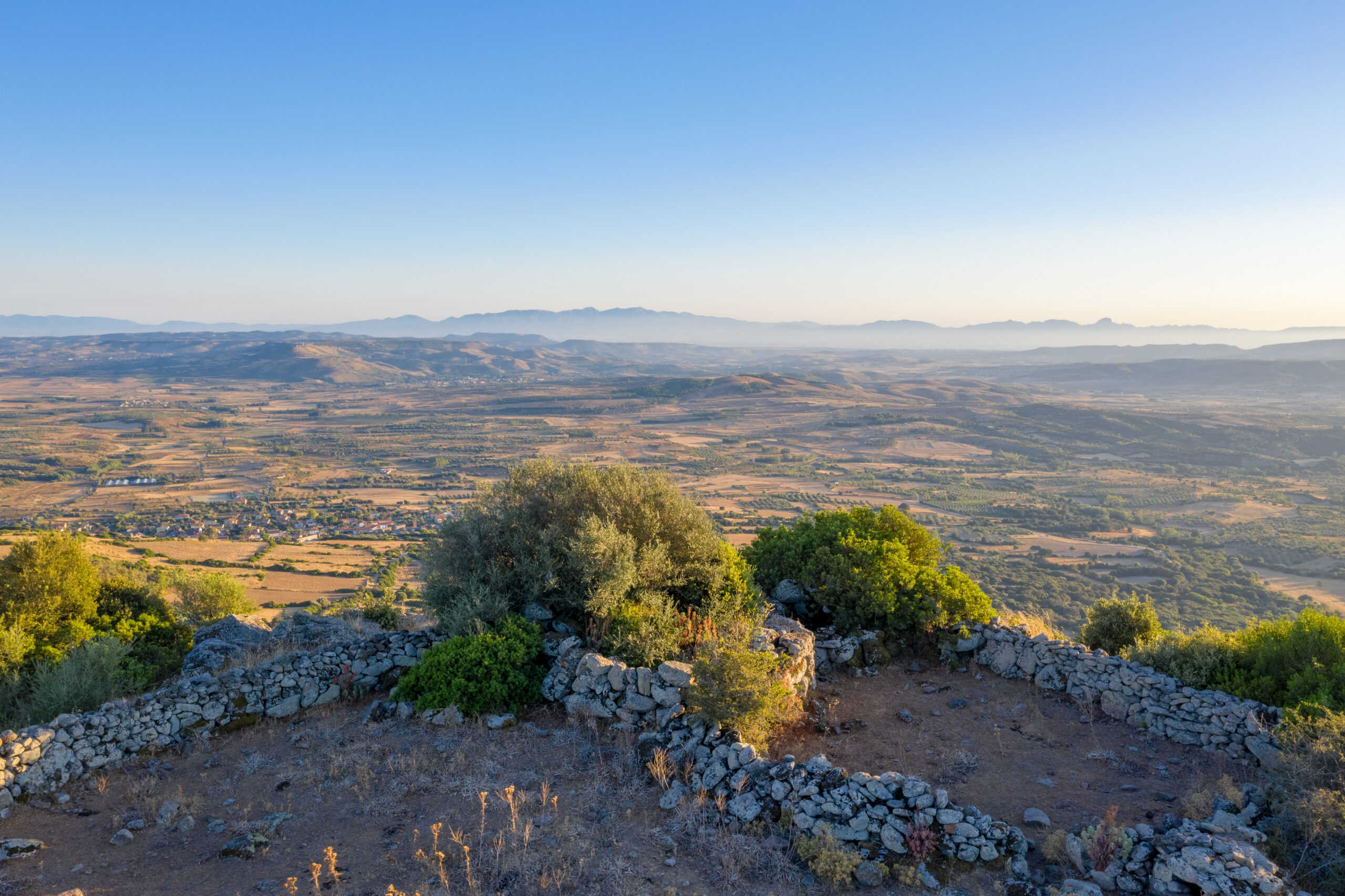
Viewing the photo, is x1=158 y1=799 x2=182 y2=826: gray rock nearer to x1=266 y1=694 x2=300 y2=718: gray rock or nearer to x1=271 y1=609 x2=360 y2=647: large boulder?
x1=266 y1=694 x2=300 y2=718: gray rock

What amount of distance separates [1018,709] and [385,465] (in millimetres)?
127169

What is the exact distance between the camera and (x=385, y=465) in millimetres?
122250

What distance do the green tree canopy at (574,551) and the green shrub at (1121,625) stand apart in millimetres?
8356

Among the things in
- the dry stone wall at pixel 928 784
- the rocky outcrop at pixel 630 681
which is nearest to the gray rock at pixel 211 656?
the rocky outcrop at pixel 630 681

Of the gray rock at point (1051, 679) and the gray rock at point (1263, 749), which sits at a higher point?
the gray rock at point (1263, 749)

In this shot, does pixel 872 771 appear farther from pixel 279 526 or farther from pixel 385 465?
pixel 385 465

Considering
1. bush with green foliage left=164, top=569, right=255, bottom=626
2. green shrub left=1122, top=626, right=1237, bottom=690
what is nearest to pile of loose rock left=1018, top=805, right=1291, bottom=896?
green shrub left=1122, top=626, right=1237, bottom=690

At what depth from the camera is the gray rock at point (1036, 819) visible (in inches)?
325

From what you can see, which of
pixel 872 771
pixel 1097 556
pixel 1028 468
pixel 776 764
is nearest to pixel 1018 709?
pixel 872 771

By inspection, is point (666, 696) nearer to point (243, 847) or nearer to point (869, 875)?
point (869, 875)

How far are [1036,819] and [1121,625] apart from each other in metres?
7.08

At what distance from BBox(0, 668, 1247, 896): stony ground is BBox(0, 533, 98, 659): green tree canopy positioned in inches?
199

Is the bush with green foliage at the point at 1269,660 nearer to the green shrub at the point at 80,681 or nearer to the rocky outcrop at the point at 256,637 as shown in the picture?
the rocky outcrop at the point at 256,637

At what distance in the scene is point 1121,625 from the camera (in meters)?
13.3
